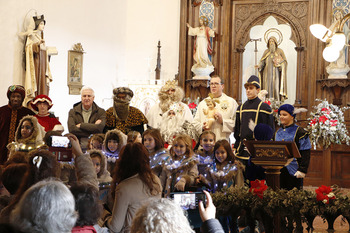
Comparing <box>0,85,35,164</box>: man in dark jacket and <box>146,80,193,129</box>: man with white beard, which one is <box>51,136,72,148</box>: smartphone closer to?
<box>0,85,35,164</box>: man in dark jacket

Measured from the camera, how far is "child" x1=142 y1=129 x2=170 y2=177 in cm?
601

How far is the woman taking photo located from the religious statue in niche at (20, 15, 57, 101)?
6.60 metres

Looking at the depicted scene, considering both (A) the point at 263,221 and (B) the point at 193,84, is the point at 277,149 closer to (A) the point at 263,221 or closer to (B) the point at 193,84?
(A) the point at 263,221

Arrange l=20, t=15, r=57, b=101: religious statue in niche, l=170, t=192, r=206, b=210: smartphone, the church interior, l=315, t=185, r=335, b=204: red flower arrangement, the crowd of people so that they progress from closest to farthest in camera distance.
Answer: the crowd of people
l=170, t=192, r=206, b=210: smartphone
l=315, t=185, r=335, b=204: red flower arrangement
l=20, t=15, r=57, b=101: religious statue in niche
the church interior

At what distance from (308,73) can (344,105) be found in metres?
1.13

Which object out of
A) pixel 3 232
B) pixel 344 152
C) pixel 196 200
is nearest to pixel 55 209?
pixel 3 232

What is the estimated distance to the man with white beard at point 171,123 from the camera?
786 centimetres

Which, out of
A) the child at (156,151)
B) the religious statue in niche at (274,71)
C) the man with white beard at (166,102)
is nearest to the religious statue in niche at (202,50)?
the religious statue in niche at (274,71)

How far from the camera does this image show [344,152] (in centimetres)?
1238

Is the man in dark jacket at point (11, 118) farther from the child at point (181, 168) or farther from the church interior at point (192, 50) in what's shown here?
the church interior at point (192, 50)

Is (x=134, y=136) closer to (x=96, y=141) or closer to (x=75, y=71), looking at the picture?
(x=96, y=141)

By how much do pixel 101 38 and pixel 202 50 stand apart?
2.56 meters

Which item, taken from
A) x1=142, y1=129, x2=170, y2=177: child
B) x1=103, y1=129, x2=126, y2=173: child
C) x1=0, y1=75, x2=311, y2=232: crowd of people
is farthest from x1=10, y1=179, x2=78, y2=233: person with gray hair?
x1=103, y1=129, x2=126, y2=173: child

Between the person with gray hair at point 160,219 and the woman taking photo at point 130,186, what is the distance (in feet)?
4.66
